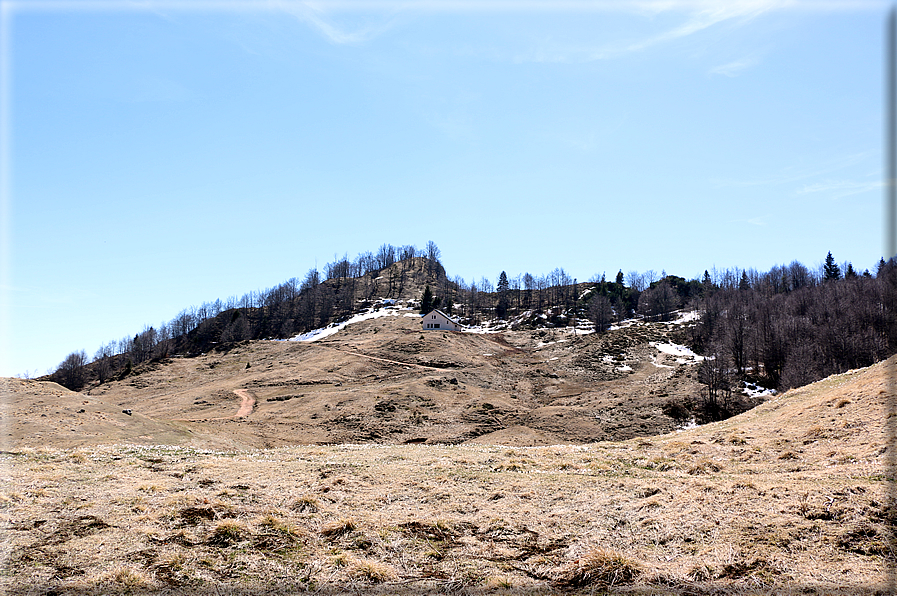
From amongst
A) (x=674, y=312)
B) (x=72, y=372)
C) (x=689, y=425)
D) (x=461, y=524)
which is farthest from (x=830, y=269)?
(x=72, y=372)

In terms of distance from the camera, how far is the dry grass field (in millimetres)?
7809

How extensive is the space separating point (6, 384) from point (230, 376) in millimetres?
48369

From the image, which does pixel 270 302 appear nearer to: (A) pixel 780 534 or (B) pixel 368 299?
(B) pixel 368 299

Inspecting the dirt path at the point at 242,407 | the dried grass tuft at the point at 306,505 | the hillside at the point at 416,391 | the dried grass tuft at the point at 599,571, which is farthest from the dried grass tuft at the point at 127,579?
the dirt path at the point at 242,407

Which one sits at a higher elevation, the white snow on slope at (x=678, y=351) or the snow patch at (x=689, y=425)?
the white snow on slope at (x=678, y=351)

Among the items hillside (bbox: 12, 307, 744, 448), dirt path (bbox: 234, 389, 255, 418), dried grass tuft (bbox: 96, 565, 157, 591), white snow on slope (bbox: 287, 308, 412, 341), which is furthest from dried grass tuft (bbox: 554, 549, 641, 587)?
white snow on slope (bbox: 287, 308, 412, 341)

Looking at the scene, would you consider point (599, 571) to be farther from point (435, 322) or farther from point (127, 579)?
point (435, 322)

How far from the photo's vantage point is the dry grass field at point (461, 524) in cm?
781

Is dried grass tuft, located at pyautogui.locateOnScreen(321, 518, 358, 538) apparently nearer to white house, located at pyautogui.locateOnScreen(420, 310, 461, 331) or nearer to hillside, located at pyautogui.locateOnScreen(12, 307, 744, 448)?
hillside, located at pyautogui.locateOnScreen(12, 307, 744, 448)

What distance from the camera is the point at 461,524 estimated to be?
1063cm

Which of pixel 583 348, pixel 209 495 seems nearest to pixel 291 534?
pixel 209 495

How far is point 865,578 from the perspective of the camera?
716 cm

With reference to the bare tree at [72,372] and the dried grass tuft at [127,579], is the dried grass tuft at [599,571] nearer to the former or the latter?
the dried grass tuft at [127,579]

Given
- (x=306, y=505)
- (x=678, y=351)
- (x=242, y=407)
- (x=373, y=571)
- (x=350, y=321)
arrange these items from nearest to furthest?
(x=373, y=571) → (x=306, y=505) → (x=242, y=407) → (x=678, y=351) → (x=350, y=321)
